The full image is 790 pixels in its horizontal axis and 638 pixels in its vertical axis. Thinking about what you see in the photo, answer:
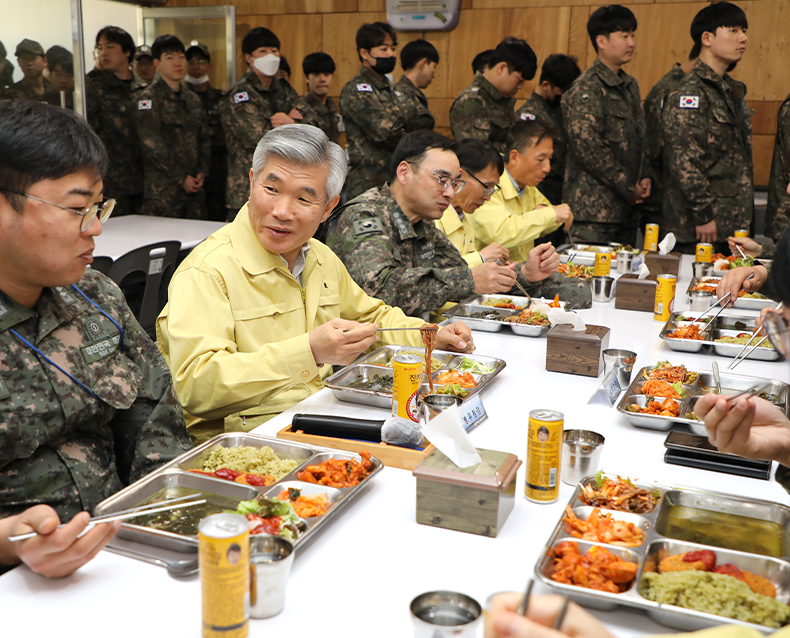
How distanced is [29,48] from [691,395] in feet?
15.3

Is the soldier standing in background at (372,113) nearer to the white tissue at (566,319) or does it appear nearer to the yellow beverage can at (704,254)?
the yellow beverage can at (704,254)

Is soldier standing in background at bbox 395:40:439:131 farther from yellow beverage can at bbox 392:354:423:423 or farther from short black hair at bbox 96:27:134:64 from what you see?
yellow beverage can at bbox 392:354:423:423

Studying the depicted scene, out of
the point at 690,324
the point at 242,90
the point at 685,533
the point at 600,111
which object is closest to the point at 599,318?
the point at 690,324

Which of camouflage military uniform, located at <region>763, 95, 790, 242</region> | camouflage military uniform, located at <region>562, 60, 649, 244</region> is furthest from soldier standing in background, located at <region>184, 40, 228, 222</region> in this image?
camouflage military uniform, located at <region>763, 95, 790, 242</region>

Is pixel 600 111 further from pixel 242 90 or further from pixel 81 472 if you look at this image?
pixel 81 472

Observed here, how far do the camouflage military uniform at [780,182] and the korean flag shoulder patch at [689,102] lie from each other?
767 mm

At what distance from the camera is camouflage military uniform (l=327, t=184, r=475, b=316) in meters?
2.84

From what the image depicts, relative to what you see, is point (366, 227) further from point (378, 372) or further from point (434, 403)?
point (434, 403)

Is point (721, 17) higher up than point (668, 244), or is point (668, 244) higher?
point (721, 17)

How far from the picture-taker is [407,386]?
1.70 metres

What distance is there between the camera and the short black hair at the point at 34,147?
1354 mm

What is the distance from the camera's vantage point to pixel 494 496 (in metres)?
1.30

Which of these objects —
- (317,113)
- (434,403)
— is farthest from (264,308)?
(317,113)

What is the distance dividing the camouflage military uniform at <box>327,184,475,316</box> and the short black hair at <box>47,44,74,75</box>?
300 centimetres
